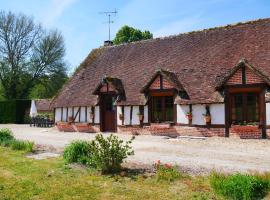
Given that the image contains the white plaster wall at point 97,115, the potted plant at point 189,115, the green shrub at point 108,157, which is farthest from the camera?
the white plaster wall at point 97,115

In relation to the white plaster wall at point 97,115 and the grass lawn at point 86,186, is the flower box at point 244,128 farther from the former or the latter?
the grass lawn at point 86,186

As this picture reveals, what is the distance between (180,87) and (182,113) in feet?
4.52

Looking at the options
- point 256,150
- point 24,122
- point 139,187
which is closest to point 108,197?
point 139,187

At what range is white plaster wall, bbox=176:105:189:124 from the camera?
19581 millimetres

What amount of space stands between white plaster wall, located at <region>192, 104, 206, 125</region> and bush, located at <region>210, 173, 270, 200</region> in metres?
11.5

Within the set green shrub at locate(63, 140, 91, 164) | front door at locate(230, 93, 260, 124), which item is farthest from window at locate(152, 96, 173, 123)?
green shrub at locate(63, 140, 91, 164)

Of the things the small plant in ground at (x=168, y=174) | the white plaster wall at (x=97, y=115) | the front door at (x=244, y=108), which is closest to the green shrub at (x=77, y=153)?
the small plant in ground at (x=168, y=174)

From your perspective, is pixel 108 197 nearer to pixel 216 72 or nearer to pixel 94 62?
pixel 216 72

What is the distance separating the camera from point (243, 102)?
18078mm

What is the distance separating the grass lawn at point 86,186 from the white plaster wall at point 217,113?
32.0 ft

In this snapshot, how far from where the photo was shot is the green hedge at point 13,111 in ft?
126

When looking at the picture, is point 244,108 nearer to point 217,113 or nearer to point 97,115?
point 217,113

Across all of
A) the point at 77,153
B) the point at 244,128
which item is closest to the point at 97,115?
the point at 244,128

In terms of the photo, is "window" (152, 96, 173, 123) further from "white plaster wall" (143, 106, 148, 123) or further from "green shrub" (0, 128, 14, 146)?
"green shrub" (0, 128, 14, 146)
